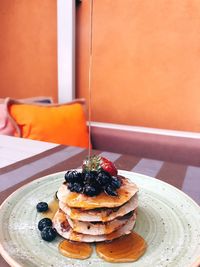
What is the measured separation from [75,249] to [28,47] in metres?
2.62

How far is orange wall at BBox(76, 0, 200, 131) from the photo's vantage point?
2.22 meters

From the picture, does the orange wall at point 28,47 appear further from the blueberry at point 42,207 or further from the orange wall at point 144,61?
the blueberry at point 42,207

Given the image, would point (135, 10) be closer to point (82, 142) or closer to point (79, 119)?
point (79, 119)

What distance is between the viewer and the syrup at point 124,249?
59cm

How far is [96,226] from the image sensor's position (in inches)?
25.5

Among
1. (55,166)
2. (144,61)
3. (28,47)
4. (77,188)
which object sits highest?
(28,47)

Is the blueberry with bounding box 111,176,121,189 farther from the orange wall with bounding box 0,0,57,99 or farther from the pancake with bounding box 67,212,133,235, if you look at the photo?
the orange wall with bounding box 0,0,57,99

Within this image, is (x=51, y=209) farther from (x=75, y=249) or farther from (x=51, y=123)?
(x=51, y=123)

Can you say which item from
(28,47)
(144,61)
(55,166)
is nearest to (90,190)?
(55,166)

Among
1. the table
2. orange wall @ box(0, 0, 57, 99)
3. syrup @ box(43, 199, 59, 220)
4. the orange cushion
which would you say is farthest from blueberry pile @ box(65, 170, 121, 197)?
orange wall @ box(0, 0, 57, 99)

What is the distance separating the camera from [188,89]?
2277 millimetres

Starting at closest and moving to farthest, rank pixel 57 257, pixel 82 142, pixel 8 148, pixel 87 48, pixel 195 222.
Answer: pixel 57 257 < pixel 195 222 < pixel 8 148 < pixel 82 142 < pixel 87 48

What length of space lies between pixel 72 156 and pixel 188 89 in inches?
54.5

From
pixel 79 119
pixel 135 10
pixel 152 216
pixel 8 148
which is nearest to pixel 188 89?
pixel 135 10
